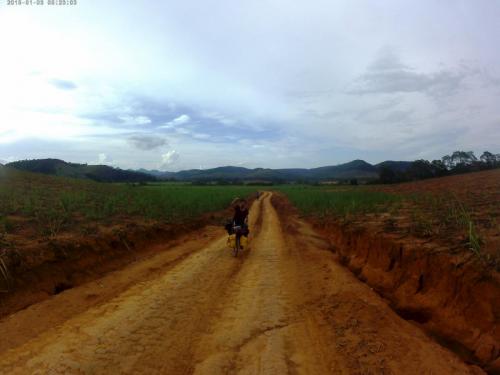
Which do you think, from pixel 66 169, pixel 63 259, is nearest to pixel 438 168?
pixel 63 259

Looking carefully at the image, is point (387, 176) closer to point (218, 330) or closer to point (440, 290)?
point (440, 290)

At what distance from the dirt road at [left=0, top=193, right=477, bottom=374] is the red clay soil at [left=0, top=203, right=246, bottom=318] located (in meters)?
0.59

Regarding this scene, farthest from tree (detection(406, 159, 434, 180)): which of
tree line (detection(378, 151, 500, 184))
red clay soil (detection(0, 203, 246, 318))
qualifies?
red clay soil (detection(0, 203, 246, 318))

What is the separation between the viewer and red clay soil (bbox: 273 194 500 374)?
4.94m

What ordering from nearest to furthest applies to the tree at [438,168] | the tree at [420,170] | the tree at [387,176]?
the tree at [438,168], the tree at [420,170], the tree at [387,176]

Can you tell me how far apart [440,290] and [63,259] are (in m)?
8.51

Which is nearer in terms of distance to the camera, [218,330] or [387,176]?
[218,330]

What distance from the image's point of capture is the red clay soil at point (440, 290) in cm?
494

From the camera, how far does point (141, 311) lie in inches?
240

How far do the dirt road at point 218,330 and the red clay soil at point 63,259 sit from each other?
59 cm

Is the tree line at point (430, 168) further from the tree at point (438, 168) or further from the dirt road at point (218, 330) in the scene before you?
the dirt road at point (218, 330)

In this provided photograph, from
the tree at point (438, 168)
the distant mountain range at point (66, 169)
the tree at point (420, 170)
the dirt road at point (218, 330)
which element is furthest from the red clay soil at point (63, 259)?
the tree at point (420, 170)

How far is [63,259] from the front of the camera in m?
8.73

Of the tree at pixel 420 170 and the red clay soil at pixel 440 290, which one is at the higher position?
the tree at pixel 420 170
